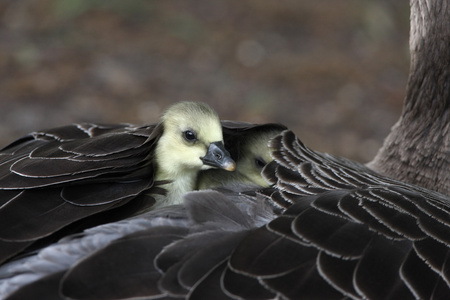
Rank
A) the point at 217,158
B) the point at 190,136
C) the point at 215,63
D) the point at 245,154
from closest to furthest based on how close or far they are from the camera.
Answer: the point at 217,158 → the point at 190,136 → the point at 245,154 → the point at 215,63

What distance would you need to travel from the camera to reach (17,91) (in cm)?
569

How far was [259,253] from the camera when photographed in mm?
1884

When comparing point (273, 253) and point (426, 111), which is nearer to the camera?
point (273, 253)

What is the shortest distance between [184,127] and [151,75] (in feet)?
11.5

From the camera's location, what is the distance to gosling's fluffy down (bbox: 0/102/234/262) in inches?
84.4

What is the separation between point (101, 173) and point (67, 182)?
112mm

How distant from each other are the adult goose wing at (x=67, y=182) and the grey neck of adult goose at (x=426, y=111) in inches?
48.7

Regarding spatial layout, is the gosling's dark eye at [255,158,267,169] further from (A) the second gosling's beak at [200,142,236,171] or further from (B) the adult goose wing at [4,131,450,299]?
(B) the adult goose wing at [4,131,450,299]

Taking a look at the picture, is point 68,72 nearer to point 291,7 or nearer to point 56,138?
point 291,7

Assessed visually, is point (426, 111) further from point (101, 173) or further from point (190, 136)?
point (101, 173)

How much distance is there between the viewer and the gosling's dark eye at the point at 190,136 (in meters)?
2.67

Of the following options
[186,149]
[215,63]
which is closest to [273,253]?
[186,149]

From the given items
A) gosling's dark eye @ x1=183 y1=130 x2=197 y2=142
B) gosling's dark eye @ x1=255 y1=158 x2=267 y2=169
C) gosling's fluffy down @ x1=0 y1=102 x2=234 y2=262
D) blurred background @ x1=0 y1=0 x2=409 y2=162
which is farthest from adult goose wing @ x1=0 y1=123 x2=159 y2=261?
blurred background @ x1=0 y1=0 x2=409 y2=162

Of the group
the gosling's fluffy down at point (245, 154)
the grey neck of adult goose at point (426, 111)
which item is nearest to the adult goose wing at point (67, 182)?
the gosling's fluffy down at point (245, 154)
